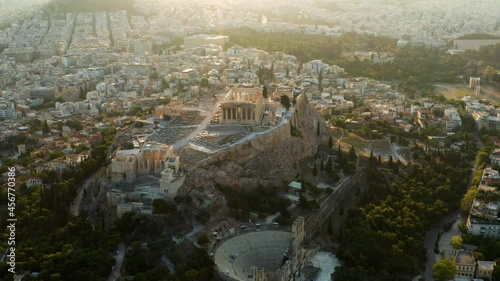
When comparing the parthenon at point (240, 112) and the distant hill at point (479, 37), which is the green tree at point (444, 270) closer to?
the parthenon at point (240, 112)

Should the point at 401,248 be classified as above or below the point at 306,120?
below

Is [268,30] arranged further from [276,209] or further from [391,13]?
[276,209]

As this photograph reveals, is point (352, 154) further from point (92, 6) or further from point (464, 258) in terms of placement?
point (92, 6)

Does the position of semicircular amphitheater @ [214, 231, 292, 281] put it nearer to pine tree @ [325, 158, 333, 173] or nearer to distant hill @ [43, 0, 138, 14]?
pine tree @ [325, 158, 333, 173]

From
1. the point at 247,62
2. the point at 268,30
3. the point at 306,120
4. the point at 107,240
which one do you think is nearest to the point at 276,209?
the point at 107,240

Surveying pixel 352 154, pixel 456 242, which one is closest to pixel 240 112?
pixel 352 154

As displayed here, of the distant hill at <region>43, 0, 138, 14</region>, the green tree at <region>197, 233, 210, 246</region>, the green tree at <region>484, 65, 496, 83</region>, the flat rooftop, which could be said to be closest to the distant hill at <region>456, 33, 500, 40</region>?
the green tree at <region>484, 65, 496, 83</region>
